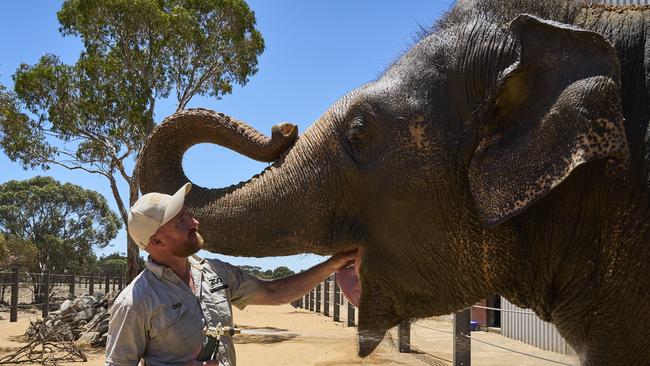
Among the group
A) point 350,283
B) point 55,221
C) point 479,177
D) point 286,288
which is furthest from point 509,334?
point 55,221

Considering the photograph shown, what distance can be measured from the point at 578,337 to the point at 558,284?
0.54 ft

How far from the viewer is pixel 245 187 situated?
2.56 meters

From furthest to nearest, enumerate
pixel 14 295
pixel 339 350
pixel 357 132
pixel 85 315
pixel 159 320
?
pixel 14 295 < pixel 85 315 < pixel 339 350 < pixel 159 320 < pixel 357 132

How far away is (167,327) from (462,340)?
5.50m

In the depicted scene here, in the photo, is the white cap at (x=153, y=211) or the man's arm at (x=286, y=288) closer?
the white cap at (x=153, y=211)

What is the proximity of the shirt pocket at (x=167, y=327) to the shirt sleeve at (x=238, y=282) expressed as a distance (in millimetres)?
502

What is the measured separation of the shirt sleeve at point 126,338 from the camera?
94.1 inches

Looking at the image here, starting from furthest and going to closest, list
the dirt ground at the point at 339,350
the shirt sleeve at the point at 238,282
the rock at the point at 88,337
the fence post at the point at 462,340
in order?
the rock at the point at 88,337
the dirt ground at the point at 339,350
the fence post at the point at 462,340
the shirt sleeve at the point at 238,282

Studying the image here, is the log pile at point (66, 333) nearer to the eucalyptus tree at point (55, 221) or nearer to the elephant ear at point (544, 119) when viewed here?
the elephant ear at point (544, 119)

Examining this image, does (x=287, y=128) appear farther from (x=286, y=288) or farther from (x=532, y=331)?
(x=532, y=331)

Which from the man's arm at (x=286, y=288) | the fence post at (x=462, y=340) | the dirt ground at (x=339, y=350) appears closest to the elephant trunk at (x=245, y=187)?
the man's arm at (x=286, y=288)

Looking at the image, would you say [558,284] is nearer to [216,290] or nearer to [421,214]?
[421,214]

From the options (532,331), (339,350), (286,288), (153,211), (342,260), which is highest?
(153,211)

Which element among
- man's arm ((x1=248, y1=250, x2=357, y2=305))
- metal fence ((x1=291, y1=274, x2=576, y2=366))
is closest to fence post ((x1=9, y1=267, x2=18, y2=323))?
metal fence ((x1=291, y1=274, x2=576, y2=366))
